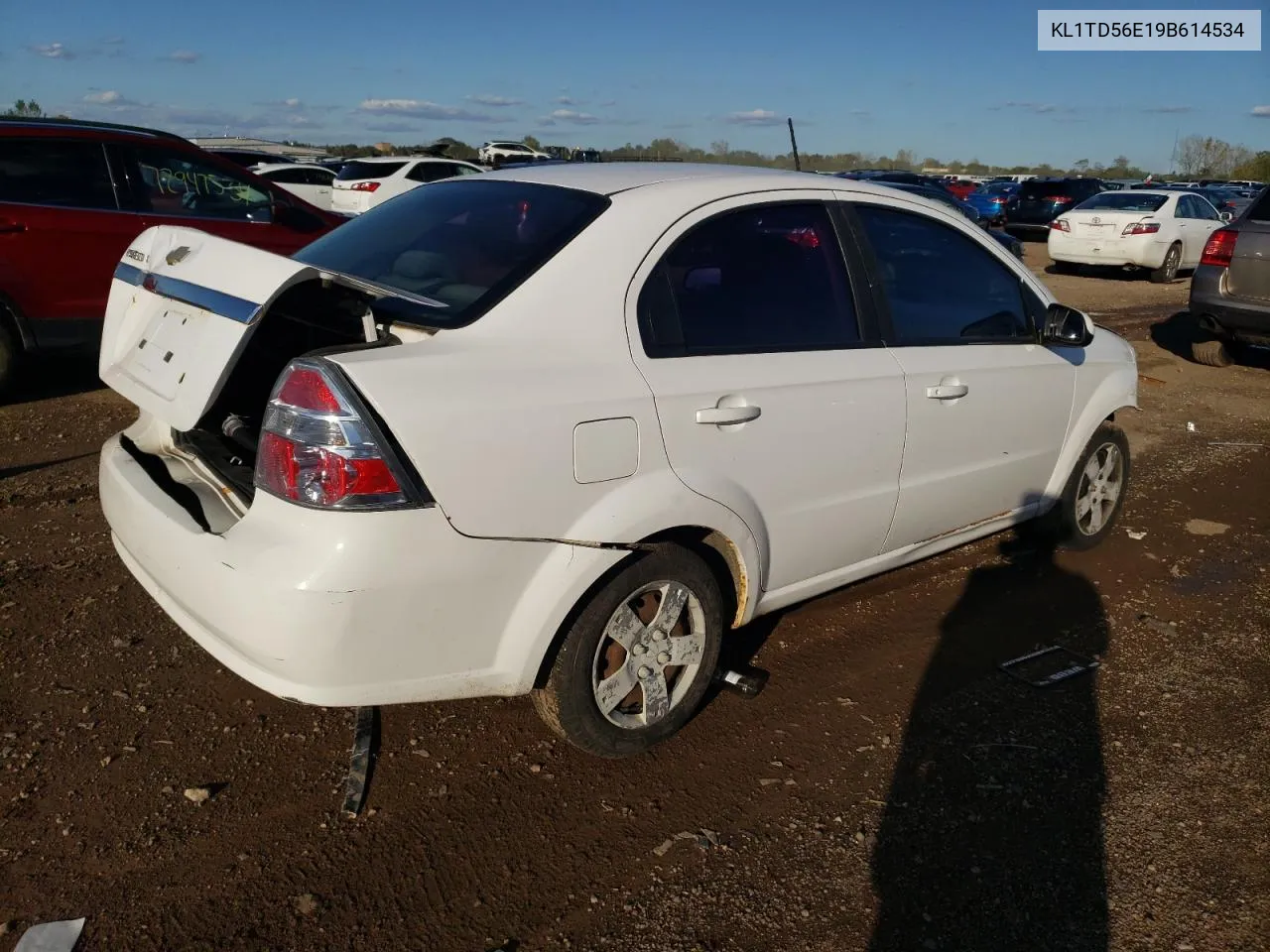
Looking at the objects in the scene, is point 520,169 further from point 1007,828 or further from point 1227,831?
point 1227,831

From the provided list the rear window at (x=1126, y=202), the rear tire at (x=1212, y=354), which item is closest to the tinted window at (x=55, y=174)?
the rear tire at (x=1212, y=354)

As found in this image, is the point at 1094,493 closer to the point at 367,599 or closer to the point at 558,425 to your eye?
the point at 558,425

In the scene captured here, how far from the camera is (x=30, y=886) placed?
96.7 inches

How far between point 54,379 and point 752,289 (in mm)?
6353

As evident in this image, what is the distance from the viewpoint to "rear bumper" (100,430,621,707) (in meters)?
2.37

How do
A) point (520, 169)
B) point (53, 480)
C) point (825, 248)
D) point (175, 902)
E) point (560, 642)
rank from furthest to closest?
1. point (53, 480)
2. point (520, 169)
3. point (825, 248)
4. point (560, 642)
5. point (175, 902)

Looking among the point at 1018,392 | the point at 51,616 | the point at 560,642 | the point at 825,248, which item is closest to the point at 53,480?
the point at 51,616

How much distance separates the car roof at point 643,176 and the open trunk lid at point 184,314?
3.29ft

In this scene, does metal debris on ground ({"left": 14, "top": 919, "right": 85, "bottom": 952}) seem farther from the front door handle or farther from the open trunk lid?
the front door handle

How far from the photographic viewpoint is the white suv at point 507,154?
1084 inches

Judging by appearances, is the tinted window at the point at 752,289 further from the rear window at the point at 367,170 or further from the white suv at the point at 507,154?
the white suv at the point at 507,154

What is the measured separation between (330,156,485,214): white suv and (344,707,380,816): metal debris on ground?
1304 cm

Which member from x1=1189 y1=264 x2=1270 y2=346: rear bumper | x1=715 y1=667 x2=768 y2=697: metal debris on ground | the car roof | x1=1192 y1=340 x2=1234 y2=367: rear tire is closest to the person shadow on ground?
x1=715 y1=667 x2=768 y2=697: metal debris on ground

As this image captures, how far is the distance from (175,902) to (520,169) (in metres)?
2.60
